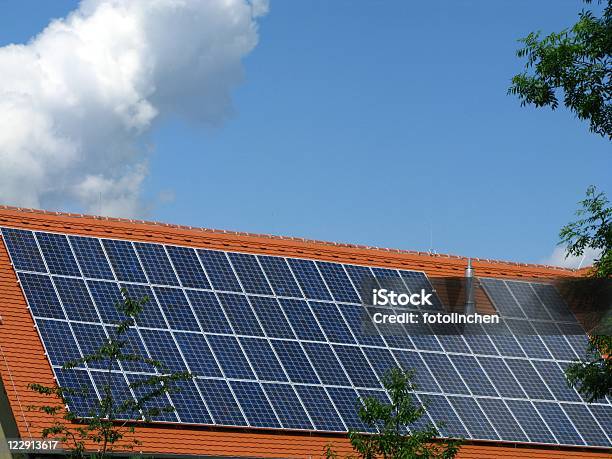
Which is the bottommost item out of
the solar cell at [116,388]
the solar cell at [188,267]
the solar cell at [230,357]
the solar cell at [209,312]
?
the solar cell at [116,388]

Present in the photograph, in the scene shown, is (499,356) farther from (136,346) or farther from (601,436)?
(136,346)

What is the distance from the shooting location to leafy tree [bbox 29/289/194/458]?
2130 centimetres

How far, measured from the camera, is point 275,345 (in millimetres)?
31234

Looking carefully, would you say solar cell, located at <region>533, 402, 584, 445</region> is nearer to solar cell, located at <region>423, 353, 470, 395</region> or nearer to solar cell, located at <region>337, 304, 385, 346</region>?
solar cell, located at <region>423, 353, 470, 395</region>

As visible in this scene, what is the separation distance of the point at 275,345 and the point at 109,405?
34.0ft

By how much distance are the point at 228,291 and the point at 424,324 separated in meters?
6.16

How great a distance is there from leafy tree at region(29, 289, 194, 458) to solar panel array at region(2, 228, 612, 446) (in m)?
0.35

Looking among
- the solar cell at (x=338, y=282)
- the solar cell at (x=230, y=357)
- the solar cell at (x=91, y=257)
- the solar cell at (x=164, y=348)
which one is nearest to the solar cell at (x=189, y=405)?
the solar cell at (x=164, y=348)

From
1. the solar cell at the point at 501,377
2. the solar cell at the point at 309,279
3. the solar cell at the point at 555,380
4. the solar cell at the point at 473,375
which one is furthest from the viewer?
the solar cell at the point at 309,279

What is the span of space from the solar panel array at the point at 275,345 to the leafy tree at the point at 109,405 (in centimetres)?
35

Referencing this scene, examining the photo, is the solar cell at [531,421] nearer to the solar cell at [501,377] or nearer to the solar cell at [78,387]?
the solar cell at [501,377]

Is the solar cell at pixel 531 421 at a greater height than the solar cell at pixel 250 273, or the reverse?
the solar cell at pixel 250 273

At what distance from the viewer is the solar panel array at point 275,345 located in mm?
28984

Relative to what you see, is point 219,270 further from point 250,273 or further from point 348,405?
point 348,405
